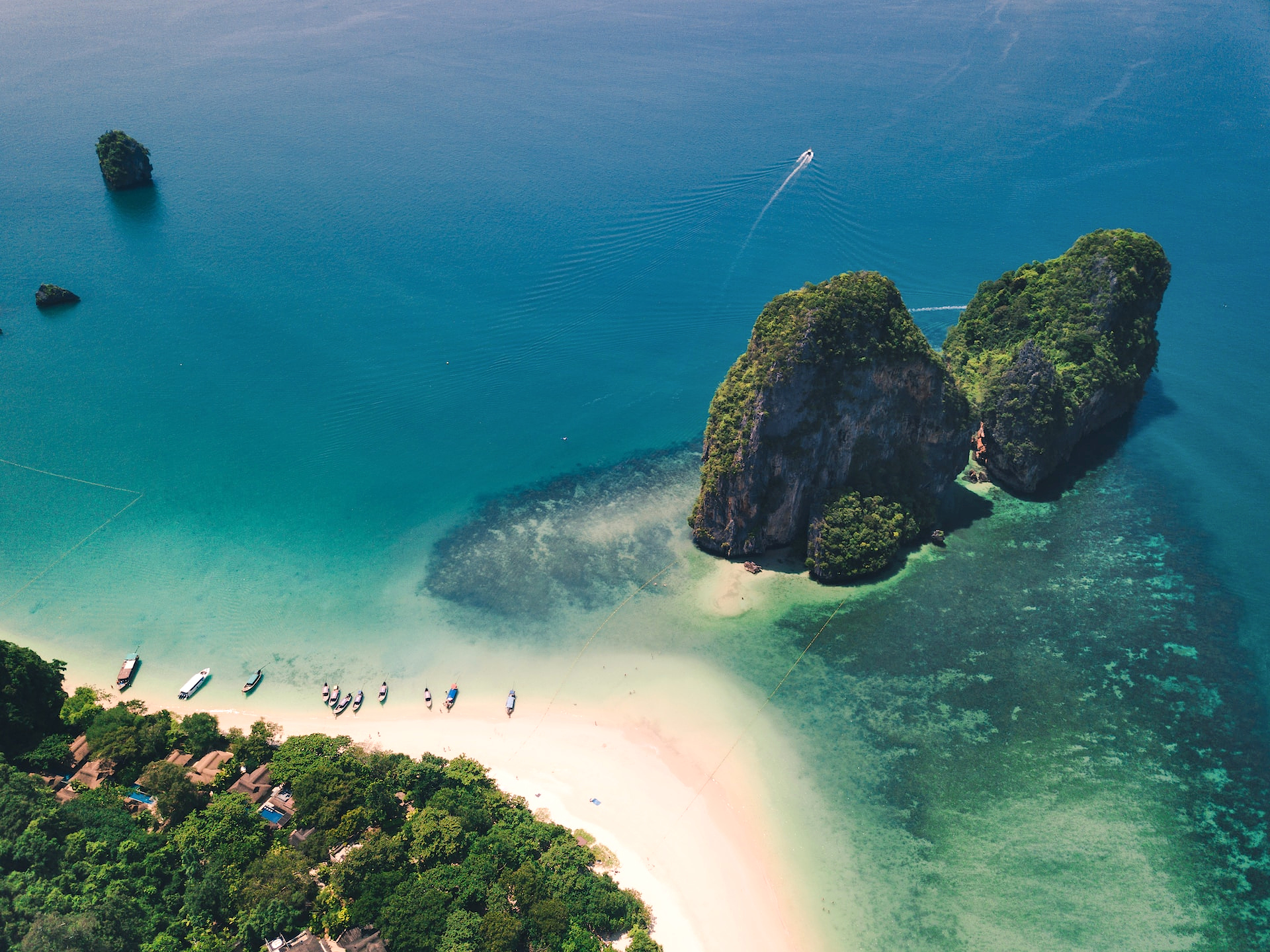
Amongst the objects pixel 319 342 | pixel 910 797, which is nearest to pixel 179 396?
pixel 319 342

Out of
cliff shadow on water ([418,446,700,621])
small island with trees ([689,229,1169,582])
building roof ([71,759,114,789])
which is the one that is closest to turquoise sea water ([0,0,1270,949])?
cliff shadow on water ([418,446,700,621])

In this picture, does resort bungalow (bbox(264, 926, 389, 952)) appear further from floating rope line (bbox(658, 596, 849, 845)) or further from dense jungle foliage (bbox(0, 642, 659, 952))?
floating rope line (bbox(658, 596, 849, 845))

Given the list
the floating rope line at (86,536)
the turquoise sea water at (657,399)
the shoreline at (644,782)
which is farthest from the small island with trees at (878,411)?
the floating rope line at (86,536)

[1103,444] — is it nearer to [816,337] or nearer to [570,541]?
[816,337]

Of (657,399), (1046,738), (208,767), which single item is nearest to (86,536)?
(208,767)

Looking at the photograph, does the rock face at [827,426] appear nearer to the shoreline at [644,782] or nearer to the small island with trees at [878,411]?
the small island with trees at [878,411]
